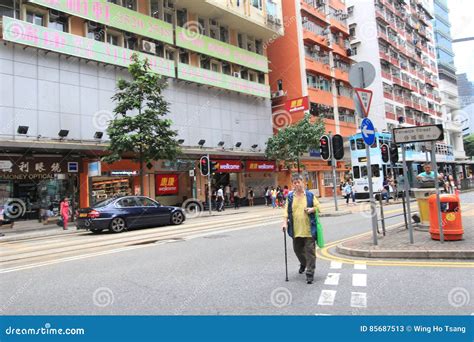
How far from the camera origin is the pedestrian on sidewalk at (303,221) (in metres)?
5.70

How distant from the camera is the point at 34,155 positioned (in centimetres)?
1978

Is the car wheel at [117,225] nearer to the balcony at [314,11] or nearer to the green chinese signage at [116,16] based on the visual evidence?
the green chinese signage at [116,16]

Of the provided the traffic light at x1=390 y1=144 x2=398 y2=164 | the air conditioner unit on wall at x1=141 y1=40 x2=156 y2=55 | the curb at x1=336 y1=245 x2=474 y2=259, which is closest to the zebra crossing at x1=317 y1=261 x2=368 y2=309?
the curb at x1=336 y1=245 x2=474 y2=259

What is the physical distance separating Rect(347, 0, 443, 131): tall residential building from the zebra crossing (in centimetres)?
4237

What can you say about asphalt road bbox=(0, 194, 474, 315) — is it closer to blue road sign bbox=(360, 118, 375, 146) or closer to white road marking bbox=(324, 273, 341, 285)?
white road marking bbox=(324, 273, 341, 285)

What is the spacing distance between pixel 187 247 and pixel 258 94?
25.4 meters

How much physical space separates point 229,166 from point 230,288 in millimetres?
23991

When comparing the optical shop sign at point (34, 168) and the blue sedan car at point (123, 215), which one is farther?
the optical shop sign at point (34, 168)

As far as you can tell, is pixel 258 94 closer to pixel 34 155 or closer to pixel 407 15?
pixel 34 155

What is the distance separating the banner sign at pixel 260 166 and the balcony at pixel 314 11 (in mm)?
16652

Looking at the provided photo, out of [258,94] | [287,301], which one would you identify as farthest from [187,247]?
[258,94]

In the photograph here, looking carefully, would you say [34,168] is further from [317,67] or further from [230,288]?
[317,67]

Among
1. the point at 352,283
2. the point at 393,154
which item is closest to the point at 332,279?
the point at 352,283

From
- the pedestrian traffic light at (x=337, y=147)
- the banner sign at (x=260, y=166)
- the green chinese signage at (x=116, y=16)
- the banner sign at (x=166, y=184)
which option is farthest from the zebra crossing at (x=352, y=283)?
the banner sign at (x=260, y=166)
